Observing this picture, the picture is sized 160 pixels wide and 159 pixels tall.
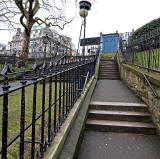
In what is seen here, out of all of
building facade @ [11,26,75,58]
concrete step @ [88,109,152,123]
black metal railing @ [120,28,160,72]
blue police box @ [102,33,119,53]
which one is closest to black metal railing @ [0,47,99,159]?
building facade @ [11,26,75,58]

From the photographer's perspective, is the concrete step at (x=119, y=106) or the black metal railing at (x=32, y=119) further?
the concrete step at (x=119, y=106)

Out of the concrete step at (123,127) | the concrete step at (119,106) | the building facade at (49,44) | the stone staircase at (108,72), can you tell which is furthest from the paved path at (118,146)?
the stone staircase at (108,72)

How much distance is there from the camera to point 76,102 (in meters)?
3.26

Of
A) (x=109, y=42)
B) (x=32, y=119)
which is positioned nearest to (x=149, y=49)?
(x=32, y=119)

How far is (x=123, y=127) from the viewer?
9.89ft

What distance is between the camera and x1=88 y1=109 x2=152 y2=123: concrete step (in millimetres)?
3242

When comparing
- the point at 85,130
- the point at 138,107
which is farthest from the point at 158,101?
the point at 85,130

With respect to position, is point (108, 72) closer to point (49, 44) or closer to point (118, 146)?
point (49, 44)

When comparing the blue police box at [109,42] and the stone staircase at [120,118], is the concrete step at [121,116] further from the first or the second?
the blue police box at [109,42]

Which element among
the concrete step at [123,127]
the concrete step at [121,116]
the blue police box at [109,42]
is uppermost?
Answer: the blue police box at [109,42]

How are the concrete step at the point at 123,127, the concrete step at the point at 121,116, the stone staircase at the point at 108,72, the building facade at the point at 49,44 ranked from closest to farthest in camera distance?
1. the concrete step at the point at 123,127
2. the concrete step at the point at 121,116
3. the building facade at the point at 49,44
4. the stone staircase at the point at 108,72

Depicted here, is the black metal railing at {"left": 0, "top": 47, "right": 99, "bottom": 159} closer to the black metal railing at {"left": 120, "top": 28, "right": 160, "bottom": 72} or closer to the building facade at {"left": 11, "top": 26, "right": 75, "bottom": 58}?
the building facade at {"left": 11, "top": 26, "right": 75, "bottom": 58}

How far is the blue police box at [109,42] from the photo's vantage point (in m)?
18.5

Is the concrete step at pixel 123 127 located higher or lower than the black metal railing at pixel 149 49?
lower
